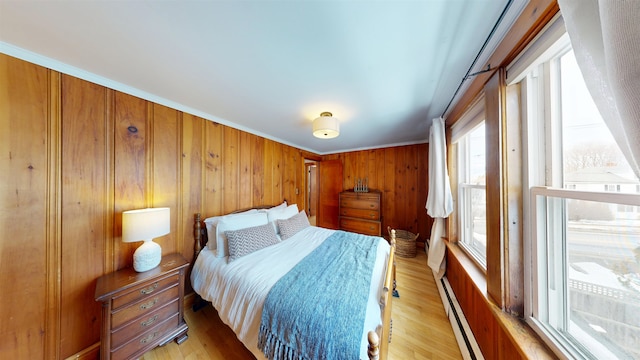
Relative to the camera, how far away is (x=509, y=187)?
95 cm

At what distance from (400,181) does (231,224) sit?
3143mm

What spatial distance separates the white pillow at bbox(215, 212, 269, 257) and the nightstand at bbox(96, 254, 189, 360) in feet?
1.01

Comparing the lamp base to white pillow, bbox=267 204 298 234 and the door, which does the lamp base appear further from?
the door

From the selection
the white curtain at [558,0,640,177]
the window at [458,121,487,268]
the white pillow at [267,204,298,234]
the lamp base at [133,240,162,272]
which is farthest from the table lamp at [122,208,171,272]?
the window at [458,121,487,268]

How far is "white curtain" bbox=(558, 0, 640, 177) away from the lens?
0.96ft

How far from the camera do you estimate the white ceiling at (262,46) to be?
0.85 m

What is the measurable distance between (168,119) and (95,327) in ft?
6.19

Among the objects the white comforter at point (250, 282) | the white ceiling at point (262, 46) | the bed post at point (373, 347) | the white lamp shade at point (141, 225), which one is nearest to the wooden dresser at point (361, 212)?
the white comforter at point (250, 282)

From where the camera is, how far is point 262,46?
1.07m

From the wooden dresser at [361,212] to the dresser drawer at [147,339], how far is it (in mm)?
2892

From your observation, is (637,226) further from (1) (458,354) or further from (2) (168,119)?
(2) (168,119)

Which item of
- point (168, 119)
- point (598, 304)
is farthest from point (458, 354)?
point (168, 119)

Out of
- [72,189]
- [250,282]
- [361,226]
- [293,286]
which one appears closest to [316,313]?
[293,286]

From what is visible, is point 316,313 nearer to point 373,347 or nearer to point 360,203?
point 373,347
